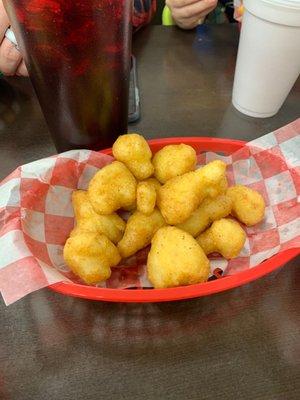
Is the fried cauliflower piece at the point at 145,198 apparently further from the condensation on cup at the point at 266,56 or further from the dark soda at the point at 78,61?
the condensation on cup at the point at 266,56

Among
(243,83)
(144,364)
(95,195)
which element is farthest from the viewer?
(243,83)

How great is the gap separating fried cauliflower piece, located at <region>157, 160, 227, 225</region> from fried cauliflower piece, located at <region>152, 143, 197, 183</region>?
3 centimetres

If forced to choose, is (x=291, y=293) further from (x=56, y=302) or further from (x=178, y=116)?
(x=178, y=116)

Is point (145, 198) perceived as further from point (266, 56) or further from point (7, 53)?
point (7, 53)

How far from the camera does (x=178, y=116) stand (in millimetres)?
910

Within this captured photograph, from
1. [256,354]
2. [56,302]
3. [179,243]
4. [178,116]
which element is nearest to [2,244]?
[56,302]

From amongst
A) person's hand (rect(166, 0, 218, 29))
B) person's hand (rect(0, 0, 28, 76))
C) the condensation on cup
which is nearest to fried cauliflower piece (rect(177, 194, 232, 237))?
the condensation on cup

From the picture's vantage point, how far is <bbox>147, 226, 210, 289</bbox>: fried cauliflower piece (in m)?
0.52

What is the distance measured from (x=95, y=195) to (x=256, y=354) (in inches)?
13.1

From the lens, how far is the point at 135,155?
63 cm

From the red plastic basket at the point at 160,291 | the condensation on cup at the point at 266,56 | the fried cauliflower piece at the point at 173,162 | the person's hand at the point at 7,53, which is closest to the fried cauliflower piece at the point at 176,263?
the red plastic basket at the point at 160,291

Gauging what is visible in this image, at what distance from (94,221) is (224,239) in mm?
209

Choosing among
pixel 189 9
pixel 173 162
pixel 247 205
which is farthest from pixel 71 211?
pixel 189 9

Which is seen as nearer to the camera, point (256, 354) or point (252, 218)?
point (256, 354)
